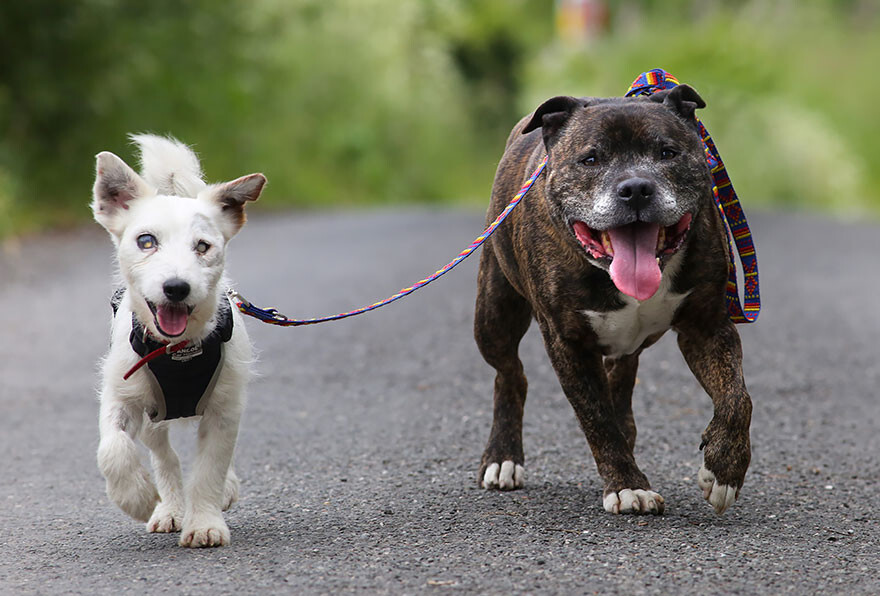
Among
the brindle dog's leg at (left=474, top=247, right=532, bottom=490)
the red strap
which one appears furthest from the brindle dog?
the red strap

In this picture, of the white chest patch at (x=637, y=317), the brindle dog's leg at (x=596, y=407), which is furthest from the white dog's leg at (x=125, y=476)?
the white chest patch at (x=637, y=317)

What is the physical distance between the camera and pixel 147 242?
13.7ft

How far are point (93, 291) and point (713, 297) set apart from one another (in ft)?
27.0

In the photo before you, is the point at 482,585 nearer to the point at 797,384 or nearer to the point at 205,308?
the point at 205,308

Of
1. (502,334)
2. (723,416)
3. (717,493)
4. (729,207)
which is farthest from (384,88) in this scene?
(717,493)

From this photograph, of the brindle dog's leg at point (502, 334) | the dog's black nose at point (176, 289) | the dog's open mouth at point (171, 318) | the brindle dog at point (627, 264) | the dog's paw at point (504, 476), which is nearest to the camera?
the dog's black nose at point (176, 289)

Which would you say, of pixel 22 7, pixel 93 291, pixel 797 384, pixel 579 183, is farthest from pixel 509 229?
pixel 22 7

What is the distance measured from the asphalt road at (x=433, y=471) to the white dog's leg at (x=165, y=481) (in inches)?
4.2

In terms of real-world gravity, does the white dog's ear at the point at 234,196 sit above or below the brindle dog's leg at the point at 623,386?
above

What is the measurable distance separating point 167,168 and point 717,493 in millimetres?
2326

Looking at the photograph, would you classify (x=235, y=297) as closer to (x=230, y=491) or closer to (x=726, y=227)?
(x=230, y=491)

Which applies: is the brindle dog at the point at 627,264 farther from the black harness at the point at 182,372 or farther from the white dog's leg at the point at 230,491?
the black harness at the point at 182,372

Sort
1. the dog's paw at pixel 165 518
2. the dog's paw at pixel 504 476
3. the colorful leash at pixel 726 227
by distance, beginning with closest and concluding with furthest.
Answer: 1. the dog's paw at pixel 165 518
2. the colorful leash at pixel 726 227
3. the dog's paw at pixel 504 476

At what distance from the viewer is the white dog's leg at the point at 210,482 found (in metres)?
4.23
